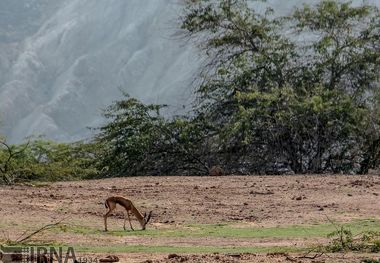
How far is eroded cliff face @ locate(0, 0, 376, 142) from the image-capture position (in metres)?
66.1

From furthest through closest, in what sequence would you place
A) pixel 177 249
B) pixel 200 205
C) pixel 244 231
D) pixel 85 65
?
pixel 85 65
pixel 200 205
pixel 244 231
pixel 177 249

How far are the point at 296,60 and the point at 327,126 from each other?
9.55ft

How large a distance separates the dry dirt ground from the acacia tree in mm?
4151

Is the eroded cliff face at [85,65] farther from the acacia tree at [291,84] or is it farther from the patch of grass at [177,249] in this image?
the patch of grass at [177,249]

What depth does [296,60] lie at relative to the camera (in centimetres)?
2517

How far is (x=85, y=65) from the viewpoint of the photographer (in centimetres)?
7188

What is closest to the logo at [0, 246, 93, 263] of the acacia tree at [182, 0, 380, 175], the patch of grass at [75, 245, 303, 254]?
the patch of grass at [75, 245, 303, 254]

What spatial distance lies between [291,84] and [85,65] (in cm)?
4881

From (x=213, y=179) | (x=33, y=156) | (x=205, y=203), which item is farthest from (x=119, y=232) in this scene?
(x=33, y=156)

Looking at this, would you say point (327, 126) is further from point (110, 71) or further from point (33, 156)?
point (110, 71)

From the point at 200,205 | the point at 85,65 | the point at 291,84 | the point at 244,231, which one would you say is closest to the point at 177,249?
the point at 244,231

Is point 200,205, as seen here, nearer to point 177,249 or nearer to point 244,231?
point 244,231

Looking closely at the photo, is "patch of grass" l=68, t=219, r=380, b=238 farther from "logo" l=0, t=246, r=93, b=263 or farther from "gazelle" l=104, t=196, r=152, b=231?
"logo" l=0, t=246, r=93, b=263

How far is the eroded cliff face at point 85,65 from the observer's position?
217 ft
